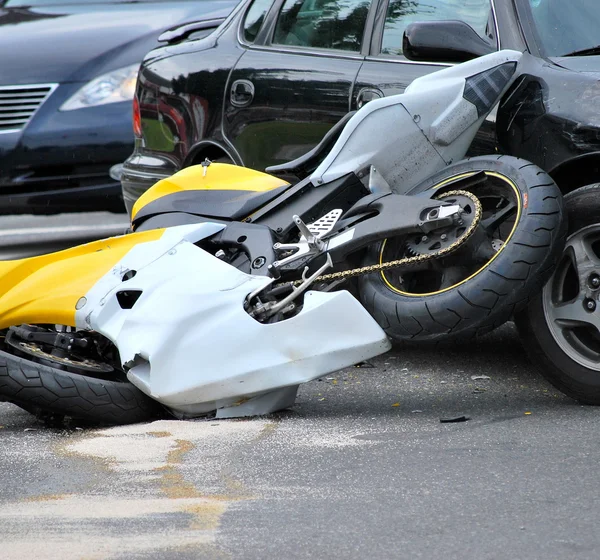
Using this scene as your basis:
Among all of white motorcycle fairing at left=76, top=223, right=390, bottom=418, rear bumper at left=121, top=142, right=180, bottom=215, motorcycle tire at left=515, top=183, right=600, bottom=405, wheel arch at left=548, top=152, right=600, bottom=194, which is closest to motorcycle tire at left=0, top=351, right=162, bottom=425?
white motorcycle fairing at left=76, top=223, right=390, bottom=418

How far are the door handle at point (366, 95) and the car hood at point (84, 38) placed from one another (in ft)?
12.1

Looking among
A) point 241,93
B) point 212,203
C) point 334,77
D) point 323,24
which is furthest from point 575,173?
point 241,93

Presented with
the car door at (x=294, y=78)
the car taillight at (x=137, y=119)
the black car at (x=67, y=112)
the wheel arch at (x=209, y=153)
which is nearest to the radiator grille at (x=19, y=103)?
the black car at (x=67, y=112)

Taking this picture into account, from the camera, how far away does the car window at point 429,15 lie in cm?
532

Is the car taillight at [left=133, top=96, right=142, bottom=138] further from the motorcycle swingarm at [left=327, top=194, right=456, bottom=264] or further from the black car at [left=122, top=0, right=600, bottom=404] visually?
the motorcycle swingarm at [left=327, top=194, right=456, bottom=264]

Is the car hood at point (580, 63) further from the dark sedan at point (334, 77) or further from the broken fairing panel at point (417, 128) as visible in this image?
the broken fairing panel at point (417, 128)

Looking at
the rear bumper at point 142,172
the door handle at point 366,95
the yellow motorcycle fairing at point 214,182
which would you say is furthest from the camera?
the rear bumper at point 142,172

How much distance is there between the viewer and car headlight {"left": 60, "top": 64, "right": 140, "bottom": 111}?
8.83 m

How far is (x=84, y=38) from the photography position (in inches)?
355

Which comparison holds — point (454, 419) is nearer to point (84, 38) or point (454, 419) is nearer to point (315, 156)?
point (315, 156)

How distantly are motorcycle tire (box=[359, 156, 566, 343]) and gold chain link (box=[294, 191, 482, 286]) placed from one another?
0.21ft

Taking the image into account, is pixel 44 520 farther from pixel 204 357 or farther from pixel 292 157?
pixel 292 157

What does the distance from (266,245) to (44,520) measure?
5.23 feet

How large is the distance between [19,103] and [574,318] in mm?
5519
